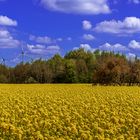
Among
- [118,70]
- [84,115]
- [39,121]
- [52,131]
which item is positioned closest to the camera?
[52,131]

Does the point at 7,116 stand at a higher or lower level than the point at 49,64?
lower

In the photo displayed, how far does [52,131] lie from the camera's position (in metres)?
12.9

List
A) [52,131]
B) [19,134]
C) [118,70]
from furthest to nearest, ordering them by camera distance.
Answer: [118,70], [52,131], [19,134]

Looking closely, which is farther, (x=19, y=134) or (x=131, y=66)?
(x=131, y=66)

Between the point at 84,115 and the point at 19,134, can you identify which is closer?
the point at 19,134

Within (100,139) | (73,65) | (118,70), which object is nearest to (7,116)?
(100,139)

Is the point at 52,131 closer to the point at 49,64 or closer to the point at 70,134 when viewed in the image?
the point at 70,134

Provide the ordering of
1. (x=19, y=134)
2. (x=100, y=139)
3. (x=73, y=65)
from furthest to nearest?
1. (x=73, y=65)
2. (x=19, y=134)
3. (x=100, y=139)

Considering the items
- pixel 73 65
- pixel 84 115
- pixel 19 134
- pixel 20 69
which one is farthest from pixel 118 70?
pixel 19 134

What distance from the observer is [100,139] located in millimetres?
10344

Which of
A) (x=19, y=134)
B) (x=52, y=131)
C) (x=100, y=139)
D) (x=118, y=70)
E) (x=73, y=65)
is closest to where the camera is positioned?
(x=100, y=139)

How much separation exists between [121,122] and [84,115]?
7.74 ft

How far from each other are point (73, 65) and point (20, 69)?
1333cm

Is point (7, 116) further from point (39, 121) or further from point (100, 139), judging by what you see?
point (100, 139)
